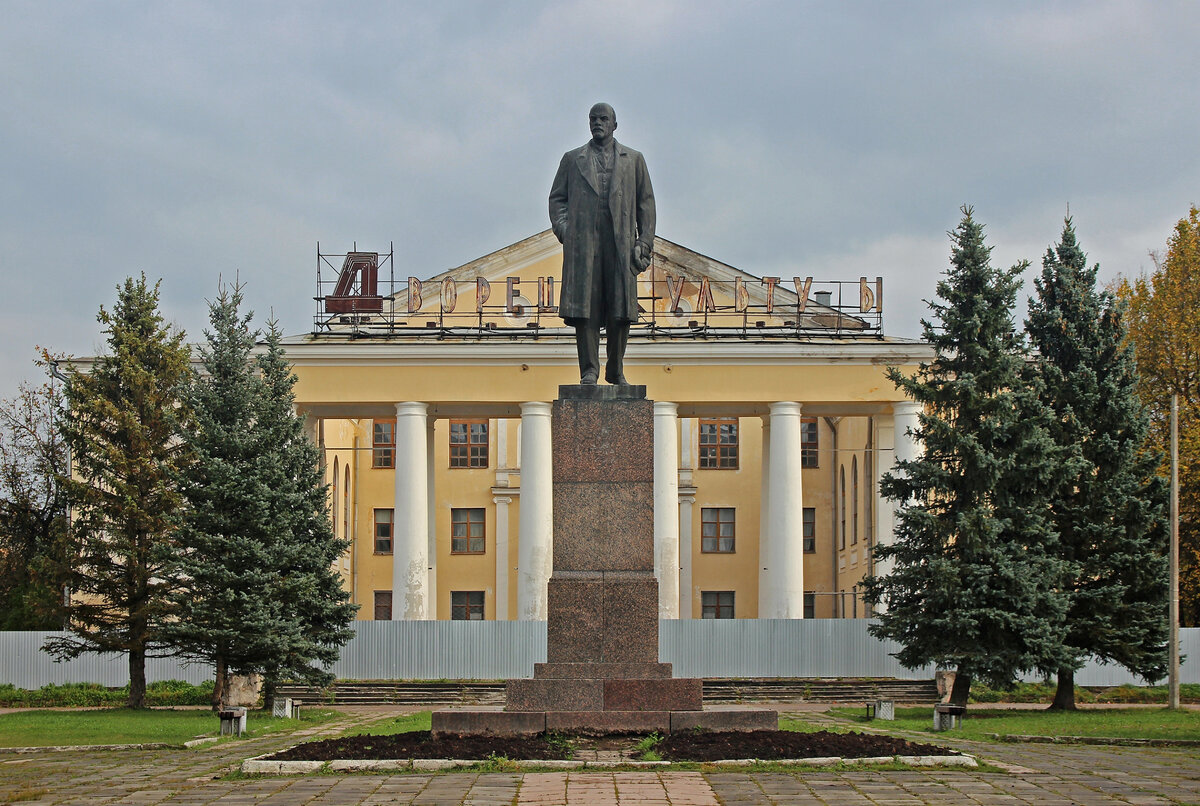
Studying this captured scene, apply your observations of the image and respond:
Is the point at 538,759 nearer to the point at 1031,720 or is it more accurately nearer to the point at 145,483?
the point at 1031,720

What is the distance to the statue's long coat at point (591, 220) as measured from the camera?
13508mm

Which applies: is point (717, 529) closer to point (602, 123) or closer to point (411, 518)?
point (411, 518)

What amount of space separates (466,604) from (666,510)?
13.6 metres

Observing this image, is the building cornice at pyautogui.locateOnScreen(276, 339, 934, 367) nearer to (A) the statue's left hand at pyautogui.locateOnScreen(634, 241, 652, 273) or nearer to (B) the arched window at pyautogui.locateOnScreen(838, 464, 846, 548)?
(B) the arched window at pyautogui.locateOnScreen(838, 464, 846, 548)

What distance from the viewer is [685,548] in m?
48.4

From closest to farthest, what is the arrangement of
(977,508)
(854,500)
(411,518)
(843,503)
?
(977,508)
(411,518)
(854,500)
(843,503)

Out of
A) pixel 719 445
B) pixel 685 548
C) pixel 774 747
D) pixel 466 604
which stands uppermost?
pixel 719 445

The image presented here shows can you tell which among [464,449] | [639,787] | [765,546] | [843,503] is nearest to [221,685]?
[765,546]

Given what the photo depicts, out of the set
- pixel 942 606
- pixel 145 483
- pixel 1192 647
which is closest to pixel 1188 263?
pixel 1192 647

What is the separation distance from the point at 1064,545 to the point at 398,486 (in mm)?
18202

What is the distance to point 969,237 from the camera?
84.6 ft

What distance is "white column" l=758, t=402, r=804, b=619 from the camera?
36844 millimetres

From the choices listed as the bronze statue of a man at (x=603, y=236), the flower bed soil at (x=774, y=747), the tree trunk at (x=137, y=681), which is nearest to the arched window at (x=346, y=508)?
the tree trunk at (x=137, y=681)

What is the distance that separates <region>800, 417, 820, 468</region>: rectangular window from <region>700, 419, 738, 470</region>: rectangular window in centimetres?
254
